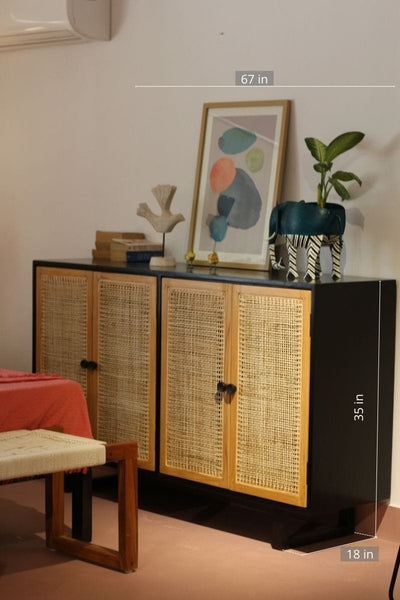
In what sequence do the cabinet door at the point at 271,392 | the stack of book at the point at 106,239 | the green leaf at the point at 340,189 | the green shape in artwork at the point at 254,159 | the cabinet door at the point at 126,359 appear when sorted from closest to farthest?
the cabinet door at the point at 271,392 → the green leaf at the point at 340,189 → the cabinet door at the point at 126,359 → the green shape in artwork at the point at 254,159 → the stack of book at the point at 106,239

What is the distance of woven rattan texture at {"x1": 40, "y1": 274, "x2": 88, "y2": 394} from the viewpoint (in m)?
4.57

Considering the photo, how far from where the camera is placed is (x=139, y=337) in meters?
4.32

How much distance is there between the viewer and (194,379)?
162 inches

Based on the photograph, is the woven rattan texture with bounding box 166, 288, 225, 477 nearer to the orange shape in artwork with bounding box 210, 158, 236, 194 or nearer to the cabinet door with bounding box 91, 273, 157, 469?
the cabinet door with bounding box 91, 273, 157, 469

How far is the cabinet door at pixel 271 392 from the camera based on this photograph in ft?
12.4

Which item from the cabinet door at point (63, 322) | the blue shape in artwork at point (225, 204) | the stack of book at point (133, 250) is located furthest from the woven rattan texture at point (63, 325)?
the blue shape in artwork at point (225, 204)

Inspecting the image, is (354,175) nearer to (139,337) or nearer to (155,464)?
(139,337)

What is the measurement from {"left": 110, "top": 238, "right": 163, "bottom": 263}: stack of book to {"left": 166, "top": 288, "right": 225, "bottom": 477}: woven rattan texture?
1.77 feet

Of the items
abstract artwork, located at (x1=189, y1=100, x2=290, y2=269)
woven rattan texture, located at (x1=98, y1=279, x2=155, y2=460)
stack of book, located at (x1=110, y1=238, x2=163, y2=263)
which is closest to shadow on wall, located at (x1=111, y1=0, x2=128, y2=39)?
abstract artwork, located at (x1=189, y1=100, x2=290, y2=269)

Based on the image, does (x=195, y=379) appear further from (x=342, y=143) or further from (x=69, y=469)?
(x=342, y=143)

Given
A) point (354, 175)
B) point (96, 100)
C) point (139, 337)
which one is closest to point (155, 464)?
point (139, 337)

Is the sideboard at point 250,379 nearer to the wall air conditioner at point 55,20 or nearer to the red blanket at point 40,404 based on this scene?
the red blanket at point 40,404

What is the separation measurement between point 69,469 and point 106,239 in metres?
1.77

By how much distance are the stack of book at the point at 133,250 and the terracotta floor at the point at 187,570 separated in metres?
1.17
